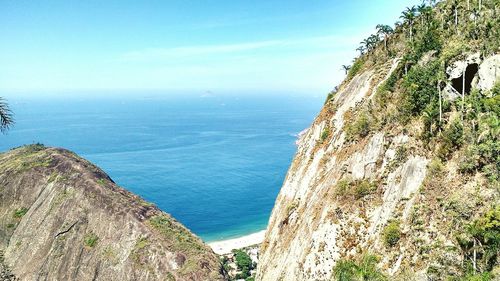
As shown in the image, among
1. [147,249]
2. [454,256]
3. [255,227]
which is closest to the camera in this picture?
[454,256]

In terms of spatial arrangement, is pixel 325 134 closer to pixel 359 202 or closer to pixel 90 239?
pixel 359 202

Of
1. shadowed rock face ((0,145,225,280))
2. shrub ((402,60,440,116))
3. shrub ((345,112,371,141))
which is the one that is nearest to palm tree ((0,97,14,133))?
shrub ((402,60,440,116))

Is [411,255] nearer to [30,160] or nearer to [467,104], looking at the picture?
[467,104]

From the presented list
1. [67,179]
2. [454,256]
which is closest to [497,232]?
Answer: [454,256]

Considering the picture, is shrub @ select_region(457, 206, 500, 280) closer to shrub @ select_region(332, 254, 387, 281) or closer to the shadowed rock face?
shrub @ select_region(332, 254, 387, 281)

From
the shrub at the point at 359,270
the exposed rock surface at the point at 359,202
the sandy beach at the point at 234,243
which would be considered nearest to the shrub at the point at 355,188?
the exposed rock surface at the point at 359,202

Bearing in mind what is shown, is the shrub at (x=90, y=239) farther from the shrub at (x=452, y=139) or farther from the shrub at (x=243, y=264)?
the shrub at (x=452, y=139)
